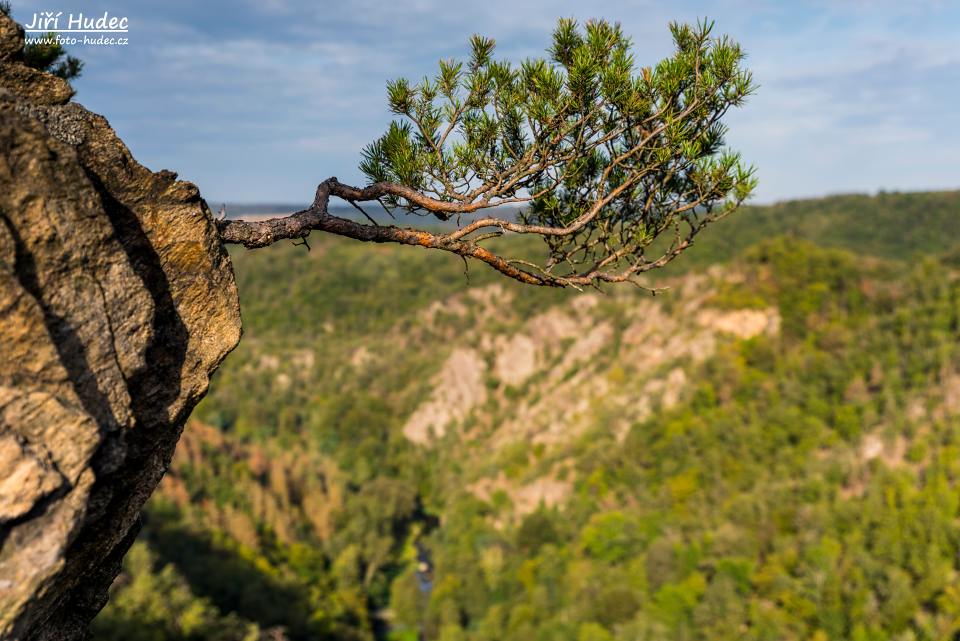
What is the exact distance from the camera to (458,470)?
324 feet

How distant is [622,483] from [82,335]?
66645mm

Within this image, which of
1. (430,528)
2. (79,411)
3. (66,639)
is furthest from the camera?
(430,528)

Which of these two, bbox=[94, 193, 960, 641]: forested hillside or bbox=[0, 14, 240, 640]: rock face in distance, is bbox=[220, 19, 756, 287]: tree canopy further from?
bbox=[94, 193, 960, 641]: forested hillside

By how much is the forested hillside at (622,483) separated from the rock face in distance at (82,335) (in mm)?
21640

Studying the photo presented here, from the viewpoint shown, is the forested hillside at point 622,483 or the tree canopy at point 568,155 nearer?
the tree canopy at point 568,155

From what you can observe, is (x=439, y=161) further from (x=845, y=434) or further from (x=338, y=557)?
(x=338, y=557)

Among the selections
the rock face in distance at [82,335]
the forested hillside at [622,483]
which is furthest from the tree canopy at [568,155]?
the forested hillside at [622,483]

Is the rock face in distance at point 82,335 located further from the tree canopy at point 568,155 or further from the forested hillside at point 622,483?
the forested hillside at point 622,483

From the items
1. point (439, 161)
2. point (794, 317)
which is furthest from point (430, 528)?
point (439, 161)

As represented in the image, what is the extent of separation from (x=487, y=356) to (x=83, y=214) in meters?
104

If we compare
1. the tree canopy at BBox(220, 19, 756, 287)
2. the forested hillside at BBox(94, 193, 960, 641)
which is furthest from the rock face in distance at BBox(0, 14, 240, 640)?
the forested hillside at BBox(94, 193, 960, 641)

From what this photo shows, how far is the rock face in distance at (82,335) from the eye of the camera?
4250 millimetres

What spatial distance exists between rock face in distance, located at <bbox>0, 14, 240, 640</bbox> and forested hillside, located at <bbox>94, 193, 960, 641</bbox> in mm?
21640

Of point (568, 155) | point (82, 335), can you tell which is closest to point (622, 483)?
point (568, 155)
